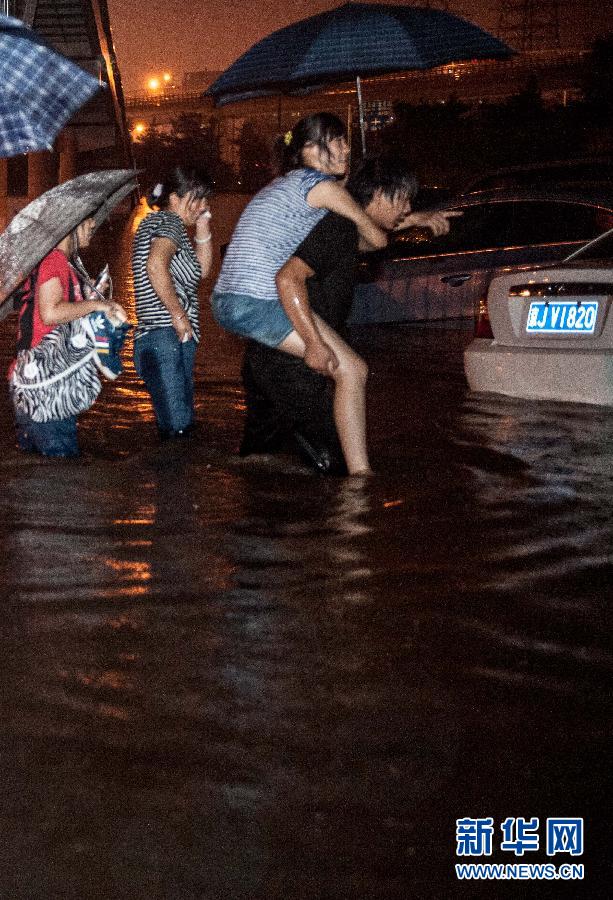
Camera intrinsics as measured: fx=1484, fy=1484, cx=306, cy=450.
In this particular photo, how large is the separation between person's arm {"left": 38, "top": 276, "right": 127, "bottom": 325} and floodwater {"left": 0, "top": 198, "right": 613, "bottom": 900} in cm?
77

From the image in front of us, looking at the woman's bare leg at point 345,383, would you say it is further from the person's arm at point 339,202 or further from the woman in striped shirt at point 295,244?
the person's arm at point 339,202

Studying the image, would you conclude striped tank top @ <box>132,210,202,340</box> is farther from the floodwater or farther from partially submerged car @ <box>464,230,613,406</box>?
partially submerged car @ <box>464,230,613,406</box>

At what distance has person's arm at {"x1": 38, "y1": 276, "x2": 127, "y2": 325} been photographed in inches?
263

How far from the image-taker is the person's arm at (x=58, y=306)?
6676 millimetres

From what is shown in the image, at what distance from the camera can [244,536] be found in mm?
5840

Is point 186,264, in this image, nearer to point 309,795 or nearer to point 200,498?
point 200,498

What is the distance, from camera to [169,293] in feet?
23.4

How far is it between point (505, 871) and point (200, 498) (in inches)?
145

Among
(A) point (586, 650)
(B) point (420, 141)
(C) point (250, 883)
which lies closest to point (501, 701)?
(A) point (586, 650)

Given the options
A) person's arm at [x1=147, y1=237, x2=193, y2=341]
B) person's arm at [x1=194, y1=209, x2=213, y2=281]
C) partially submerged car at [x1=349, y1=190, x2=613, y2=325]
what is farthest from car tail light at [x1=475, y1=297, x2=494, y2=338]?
partially submerged car at [x1=349, y1=190, x2=613, y2=325]

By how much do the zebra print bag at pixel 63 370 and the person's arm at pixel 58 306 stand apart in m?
0.18

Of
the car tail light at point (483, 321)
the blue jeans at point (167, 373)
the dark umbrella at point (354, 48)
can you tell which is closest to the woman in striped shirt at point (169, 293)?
the blue jeans at point (167, 373)

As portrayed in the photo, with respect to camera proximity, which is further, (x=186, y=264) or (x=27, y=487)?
(x=186, y=264)

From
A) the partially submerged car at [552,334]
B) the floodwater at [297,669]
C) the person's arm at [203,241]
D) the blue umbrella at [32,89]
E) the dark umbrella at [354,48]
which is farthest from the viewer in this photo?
the dark umbrella at [354,48]
